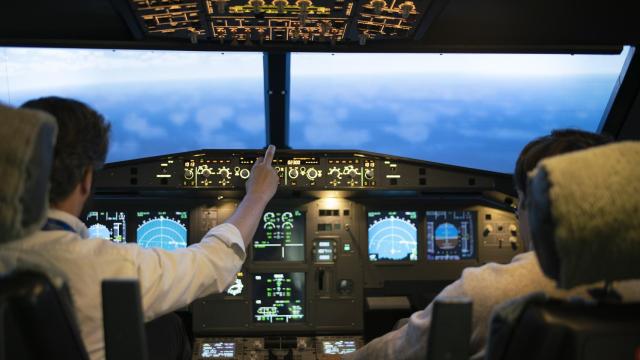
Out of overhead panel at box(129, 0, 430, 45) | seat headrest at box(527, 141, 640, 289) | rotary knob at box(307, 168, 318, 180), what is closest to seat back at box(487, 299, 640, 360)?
seat headrest at box(527, 141, 640, 289)

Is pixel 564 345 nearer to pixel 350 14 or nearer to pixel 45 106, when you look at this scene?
pixel 45 106

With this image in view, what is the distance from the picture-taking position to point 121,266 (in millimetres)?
1370

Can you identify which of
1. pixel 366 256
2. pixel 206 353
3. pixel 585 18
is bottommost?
pixel 206 353

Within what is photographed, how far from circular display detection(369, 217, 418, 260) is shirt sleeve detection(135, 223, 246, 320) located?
104 inches

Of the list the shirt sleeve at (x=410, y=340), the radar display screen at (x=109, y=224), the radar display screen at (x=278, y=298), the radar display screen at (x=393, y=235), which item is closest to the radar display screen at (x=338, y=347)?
the radar display screen at (x=278, y=298)

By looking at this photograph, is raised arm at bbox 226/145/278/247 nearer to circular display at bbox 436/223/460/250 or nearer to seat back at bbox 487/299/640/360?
seat back at bbox 487/299/640/360

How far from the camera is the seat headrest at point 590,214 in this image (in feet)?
2.96

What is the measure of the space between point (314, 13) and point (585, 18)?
1624 mm

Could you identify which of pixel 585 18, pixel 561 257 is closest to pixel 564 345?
pixel 561 257

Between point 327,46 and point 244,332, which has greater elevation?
point 327,46

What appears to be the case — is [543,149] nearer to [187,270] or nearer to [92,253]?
[187,270]

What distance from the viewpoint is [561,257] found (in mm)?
932

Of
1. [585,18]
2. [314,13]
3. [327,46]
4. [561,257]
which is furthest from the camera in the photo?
[585,18]

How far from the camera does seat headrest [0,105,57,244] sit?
2.97ft
